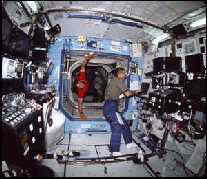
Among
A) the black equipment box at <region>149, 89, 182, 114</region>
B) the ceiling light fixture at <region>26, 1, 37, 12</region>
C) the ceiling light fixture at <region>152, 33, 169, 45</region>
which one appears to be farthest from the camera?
the ceiling light fixture at <region>152, 33, 169, 45</region>

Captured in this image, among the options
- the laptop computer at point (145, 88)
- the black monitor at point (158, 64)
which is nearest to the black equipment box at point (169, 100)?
the black monitor at point (158, 64)

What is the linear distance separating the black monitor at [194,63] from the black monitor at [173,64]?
30cm

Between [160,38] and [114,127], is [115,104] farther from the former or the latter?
[160,38]

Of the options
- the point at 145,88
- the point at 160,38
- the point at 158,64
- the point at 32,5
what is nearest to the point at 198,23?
the point at 158,64

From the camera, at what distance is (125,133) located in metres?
5.72

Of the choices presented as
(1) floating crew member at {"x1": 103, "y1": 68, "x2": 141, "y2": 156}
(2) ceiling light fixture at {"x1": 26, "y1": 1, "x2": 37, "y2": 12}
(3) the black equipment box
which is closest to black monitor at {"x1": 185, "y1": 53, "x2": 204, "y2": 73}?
(3) the black equipment box

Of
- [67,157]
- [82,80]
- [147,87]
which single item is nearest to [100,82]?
[82,80]

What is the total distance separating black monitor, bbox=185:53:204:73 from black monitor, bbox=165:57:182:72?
0.30 meters

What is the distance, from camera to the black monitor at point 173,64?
4992 mm

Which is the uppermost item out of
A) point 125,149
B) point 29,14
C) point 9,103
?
point 29,14

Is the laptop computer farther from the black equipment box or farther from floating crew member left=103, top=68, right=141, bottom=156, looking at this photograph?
the black equipment box

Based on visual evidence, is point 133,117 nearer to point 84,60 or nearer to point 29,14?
point 84,60

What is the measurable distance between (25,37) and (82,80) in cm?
444

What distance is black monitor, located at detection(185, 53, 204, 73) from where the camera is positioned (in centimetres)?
425
